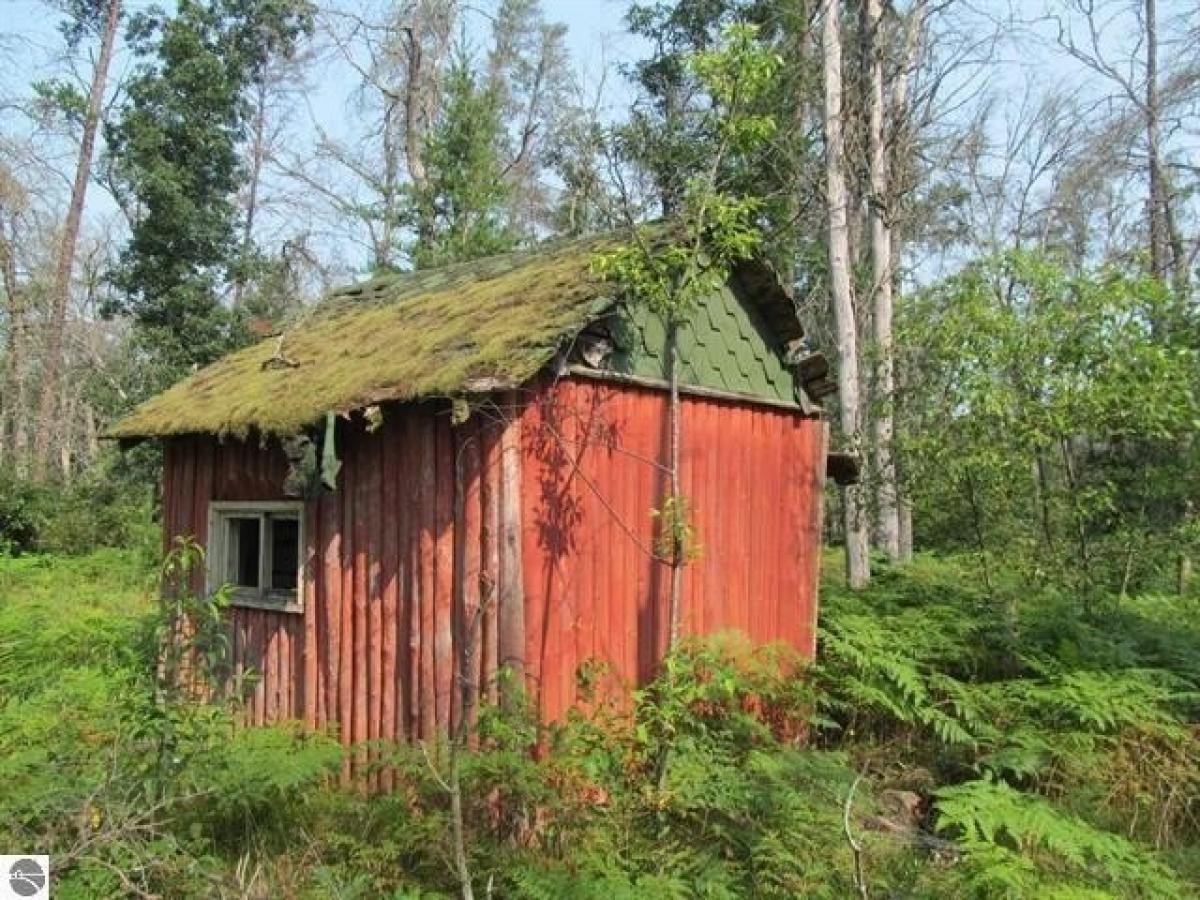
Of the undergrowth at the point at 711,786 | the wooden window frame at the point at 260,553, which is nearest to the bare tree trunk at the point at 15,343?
the wooden window frame at the point at 260,553

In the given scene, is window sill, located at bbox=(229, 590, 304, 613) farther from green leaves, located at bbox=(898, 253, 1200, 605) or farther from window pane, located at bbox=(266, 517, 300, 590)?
green leaves, located at bbox=(898, 253, 1200, 605)

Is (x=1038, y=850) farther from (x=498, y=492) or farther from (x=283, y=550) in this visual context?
(x=283, y=550)

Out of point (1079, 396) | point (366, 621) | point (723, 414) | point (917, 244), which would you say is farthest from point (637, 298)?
point (917, 244)

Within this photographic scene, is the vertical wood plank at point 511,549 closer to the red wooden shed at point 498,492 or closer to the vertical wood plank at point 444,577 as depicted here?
the red wooden shed at point 498,492

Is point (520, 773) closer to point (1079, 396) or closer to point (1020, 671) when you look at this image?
point (1020, 671)

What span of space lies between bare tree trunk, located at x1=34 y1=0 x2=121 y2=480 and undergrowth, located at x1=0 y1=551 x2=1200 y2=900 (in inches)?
682

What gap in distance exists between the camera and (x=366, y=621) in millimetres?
6383

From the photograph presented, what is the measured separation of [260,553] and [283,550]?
179 millimetres

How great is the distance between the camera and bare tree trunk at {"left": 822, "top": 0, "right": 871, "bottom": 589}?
11.9 metres

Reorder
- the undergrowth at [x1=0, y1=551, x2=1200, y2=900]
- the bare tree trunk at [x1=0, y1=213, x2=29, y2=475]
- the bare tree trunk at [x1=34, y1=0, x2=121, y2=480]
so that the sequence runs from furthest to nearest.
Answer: the bare tree trunk at [x1=0, y1=213, x2=29, y2=475] < the bare tree trunk at [x1=34, y1=0, x2=121, y2=480] < the undergrowth at [x1=0, y1=551, x2=1200, y2=900]

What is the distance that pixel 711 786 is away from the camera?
5.57 m

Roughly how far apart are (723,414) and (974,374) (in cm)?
271

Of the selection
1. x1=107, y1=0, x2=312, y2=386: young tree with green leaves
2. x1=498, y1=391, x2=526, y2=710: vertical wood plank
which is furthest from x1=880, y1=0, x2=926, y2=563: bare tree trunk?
x1=107, y1=0, x2=312, y2=386: young tree with green leaves

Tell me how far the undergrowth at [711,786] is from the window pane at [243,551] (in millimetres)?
1144
